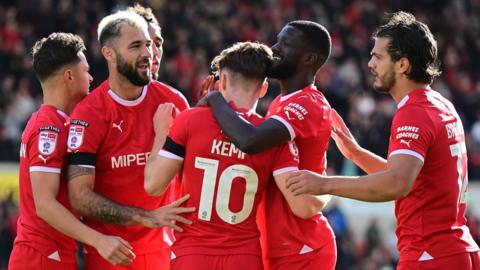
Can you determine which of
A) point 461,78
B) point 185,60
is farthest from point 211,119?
point 461,78

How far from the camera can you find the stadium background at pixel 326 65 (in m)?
18.5

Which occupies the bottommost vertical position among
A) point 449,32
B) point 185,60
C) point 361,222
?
point 361,222

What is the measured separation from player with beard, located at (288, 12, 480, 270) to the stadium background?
1085 centimetres

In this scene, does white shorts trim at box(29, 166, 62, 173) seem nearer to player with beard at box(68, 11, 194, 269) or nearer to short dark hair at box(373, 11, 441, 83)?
player with beard at box(68, 11, 194, 269)

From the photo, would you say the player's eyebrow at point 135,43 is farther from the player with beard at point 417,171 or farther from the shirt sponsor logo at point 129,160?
the player with beard at point 417,171

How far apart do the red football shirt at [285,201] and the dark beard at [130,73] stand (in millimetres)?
1054

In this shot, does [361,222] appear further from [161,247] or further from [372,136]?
[161,247]

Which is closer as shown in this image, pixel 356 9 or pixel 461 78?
pixel 461 78

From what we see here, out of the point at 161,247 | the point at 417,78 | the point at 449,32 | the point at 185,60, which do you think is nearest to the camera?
the point at 417,78

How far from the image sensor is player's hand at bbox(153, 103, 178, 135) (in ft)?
24.8

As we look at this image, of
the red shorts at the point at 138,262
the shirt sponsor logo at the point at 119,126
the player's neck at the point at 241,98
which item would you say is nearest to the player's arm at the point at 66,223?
the red shorts at the point at 138,262

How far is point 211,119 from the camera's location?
703cm

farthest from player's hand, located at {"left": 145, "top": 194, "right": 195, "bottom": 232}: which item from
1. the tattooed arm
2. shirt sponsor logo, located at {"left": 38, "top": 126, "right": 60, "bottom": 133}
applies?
shirt sponsor logo, located at {"left": 38, "top": 126, "right": 60, "bottom": 133}

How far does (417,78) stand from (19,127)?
1301 centimetres
